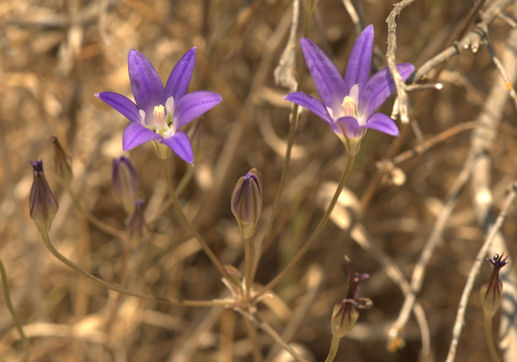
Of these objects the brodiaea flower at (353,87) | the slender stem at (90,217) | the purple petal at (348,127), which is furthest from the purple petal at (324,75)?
the slender stem at (90,217)

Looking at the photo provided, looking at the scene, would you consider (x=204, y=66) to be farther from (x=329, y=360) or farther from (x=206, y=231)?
(x=329, y=360)

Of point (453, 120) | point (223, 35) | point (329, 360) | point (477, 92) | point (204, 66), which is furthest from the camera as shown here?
point (453, 120)

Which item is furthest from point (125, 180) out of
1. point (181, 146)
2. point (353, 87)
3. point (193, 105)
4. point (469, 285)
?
point (469, 285)

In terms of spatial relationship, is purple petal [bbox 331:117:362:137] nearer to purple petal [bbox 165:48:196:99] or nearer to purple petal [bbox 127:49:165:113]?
purple petal [bbox 165:48:196:99]

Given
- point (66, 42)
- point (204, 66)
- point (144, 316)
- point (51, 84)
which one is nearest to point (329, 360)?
point (204, 66)

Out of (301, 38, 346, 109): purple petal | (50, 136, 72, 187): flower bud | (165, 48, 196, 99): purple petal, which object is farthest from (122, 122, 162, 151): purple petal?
(50, 136, 72, 187): flower bud

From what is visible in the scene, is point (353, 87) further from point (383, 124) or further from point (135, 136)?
point (135, 136)

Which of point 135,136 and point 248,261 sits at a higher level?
point 135,136
